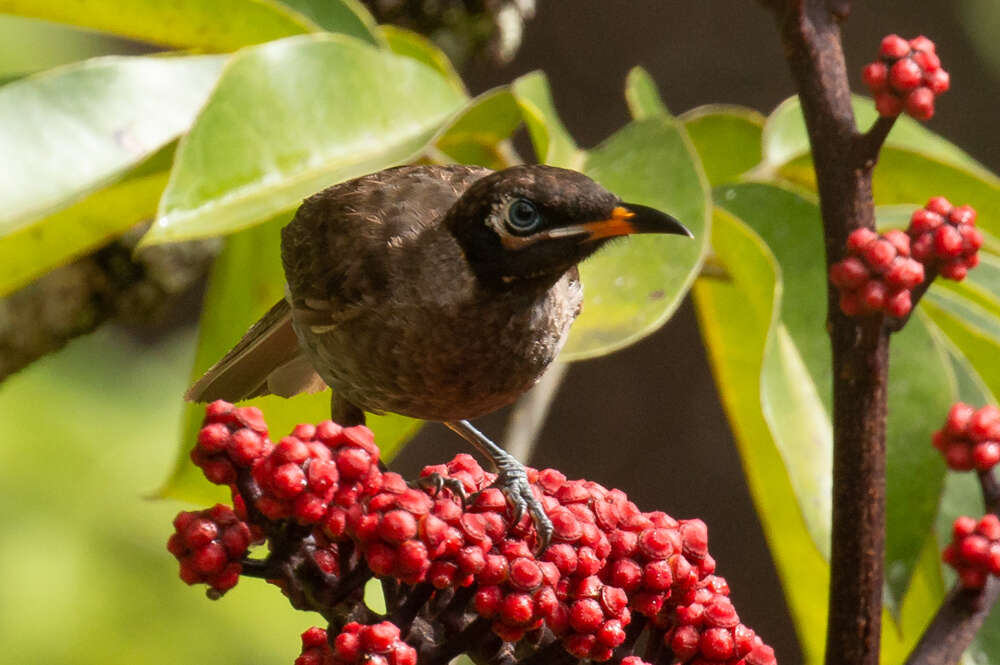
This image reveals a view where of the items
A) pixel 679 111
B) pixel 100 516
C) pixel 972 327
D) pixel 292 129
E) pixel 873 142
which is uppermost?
pixel 873 142

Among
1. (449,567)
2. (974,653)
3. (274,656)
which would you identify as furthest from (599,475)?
(449,567)

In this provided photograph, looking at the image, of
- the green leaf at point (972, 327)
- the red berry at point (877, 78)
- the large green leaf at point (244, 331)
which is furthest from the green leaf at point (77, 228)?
the green leaf at point (972, 327)

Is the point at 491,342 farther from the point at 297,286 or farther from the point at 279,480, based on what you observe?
the point at 279,480

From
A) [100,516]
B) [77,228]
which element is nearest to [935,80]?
[77,228]

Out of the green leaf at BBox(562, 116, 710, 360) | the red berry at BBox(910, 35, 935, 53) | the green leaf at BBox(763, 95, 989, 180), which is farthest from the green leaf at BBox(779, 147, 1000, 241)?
the red berry at BBox(910, 35, 935, 53)

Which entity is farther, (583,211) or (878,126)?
(583,211)

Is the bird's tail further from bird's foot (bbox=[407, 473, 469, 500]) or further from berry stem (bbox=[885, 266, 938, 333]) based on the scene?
berry stem (bbox=[885, 266, 938, 333])

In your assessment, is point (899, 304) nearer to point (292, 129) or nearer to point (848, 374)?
point (848, 374)
